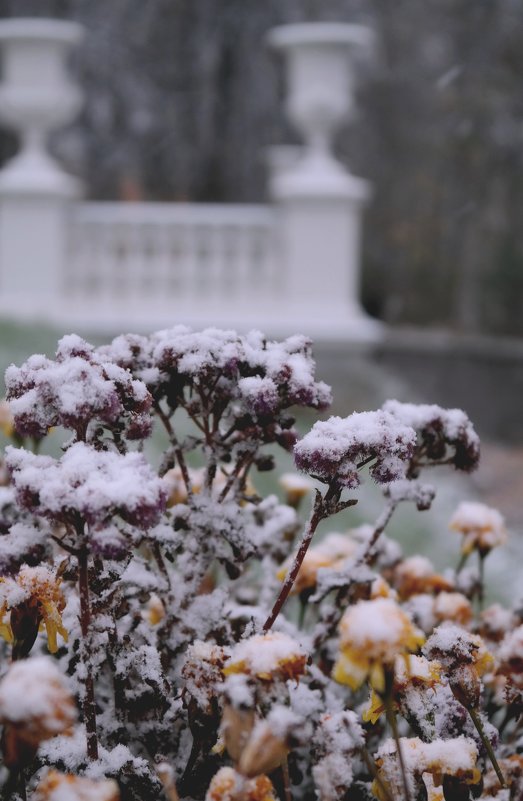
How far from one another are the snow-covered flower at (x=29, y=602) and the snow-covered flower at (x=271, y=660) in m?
0.17

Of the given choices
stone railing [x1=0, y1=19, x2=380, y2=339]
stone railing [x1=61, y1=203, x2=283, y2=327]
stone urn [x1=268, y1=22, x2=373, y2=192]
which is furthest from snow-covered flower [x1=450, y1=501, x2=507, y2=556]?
stone railing [x1=61, y1=203, x2=283, y2=327]

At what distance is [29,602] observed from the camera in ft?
2.73

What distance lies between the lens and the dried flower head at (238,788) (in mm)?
750

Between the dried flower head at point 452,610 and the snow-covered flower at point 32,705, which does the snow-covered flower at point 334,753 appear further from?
the dried flower head at point 452,610

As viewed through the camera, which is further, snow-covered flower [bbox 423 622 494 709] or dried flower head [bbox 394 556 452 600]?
dried flower head [bbox 394 556 452 600]

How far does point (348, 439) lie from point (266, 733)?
0.26 metres

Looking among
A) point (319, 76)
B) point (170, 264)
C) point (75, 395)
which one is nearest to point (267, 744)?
point (75, 395)

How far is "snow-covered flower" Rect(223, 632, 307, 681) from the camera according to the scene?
74cm

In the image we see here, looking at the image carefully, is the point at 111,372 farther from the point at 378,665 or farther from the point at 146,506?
the point at 378,665

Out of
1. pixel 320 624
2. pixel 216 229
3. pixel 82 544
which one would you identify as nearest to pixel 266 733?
pixel 82 544

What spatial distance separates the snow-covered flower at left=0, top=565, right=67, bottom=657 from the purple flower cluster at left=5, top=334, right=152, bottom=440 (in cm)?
12

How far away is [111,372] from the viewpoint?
0.88 m

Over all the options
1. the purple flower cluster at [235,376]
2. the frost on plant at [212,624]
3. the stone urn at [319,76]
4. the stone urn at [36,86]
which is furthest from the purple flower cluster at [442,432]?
the stone urn at [36,86]

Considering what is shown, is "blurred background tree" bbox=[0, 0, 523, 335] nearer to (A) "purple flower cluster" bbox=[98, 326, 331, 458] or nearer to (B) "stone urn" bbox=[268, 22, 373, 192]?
(B) "stone urn" bbox=[268, 22, 373, 192]
